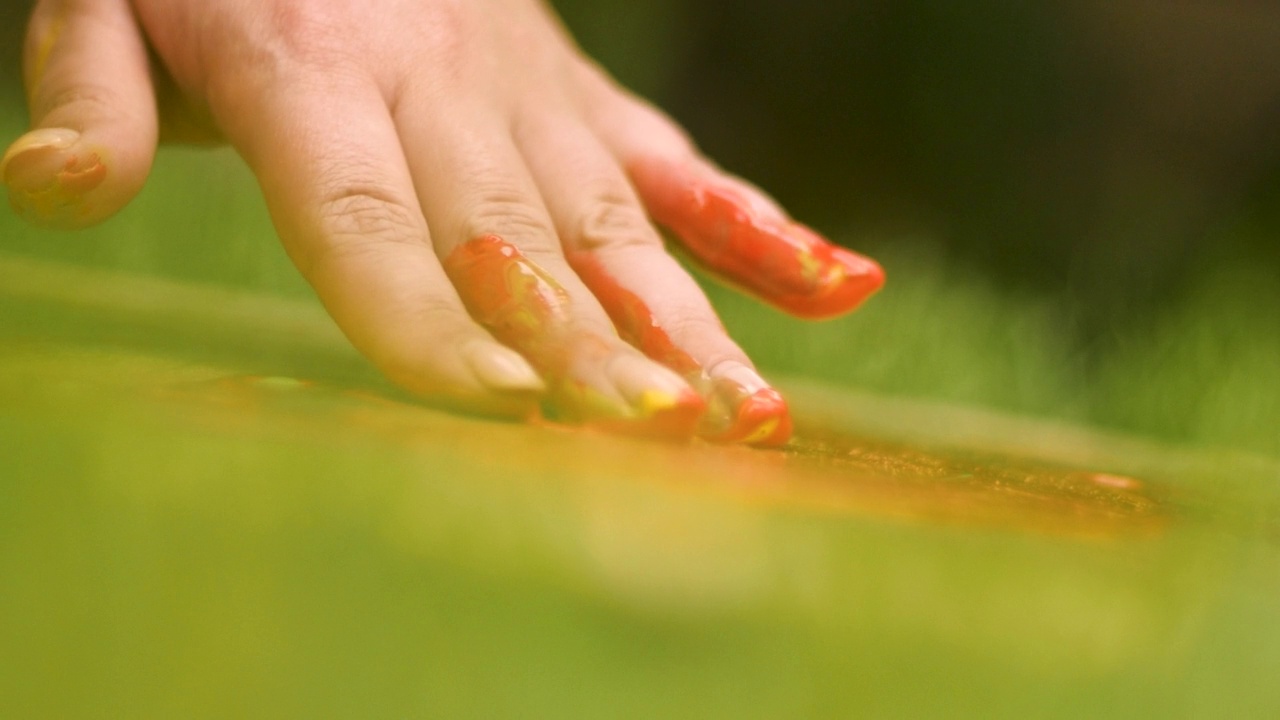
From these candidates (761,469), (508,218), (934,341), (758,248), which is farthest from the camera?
(934,341)

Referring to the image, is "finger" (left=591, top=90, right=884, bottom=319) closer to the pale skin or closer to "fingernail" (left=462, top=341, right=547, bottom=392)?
the pale skin

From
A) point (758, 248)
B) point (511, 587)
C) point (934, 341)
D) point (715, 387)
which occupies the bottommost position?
point (511, 587)

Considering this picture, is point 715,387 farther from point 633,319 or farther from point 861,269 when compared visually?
point 861,269

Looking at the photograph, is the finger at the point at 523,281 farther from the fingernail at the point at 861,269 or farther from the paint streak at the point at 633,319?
the fingernail at the point at 861,269

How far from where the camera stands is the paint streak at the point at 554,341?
0.36 m

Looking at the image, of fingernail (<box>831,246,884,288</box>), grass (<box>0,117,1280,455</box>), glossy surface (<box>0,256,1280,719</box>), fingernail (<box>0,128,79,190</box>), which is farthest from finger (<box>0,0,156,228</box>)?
fingernail (<box>831,246,884,288</box>)

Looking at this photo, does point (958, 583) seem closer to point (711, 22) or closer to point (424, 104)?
point (424, 104)

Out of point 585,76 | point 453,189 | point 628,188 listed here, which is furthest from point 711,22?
point 453,189

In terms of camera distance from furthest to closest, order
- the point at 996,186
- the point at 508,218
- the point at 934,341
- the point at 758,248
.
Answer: the point at 996,186 < the point at 934,341 < the point at 758,248 < the point at 508,218

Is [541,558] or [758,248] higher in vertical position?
[758,248]

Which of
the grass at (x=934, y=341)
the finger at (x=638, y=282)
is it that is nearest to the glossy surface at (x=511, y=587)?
the finger at (x=638, y=282)

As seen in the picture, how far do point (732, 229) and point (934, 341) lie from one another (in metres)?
0.41

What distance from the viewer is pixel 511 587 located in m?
0.19

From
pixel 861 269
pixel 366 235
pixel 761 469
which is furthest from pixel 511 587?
pixel 861 269
